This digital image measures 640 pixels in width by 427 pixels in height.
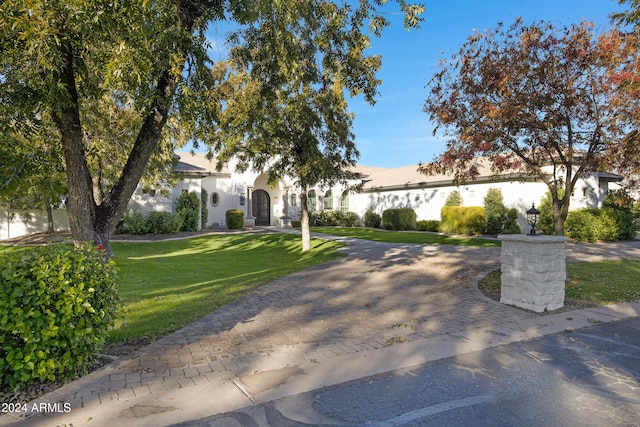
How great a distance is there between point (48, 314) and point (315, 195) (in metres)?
28.7

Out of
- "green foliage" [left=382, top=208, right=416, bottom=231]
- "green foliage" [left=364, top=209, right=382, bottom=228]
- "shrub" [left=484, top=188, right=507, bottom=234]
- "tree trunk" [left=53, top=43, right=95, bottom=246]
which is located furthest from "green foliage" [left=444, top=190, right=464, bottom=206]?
"tree trunk" [left=53, top=43, right=95, bottom=246]

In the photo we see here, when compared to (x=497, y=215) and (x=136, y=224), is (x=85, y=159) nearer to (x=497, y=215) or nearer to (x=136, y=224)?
(x=136, y=224)

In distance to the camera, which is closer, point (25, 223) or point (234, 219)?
point (25, 223)

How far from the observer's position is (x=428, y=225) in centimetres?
2489

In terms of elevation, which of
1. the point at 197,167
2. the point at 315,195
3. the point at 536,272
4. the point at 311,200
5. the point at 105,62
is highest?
the point at 197,167

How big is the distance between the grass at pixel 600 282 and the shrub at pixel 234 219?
701 inches

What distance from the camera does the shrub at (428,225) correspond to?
Answer: 79.8 ft

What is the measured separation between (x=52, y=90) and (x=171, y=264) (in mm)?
8572

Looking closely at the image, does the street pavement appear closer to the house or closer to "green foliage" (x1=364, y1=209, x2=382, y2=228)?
the house

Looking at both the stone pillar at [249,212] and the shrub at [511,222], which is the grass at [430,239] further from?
the stone pillar at [249,212]

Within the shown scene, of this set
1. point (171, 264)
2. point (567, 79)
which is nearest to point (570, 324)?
point (567, 79)

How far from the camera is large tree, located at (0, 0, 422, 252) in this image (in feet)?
14.1

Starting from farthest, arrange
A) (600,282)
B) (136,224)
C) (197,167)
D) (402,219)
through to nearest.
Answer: (197,167)
(402,219)
(136,224)
(600,282)

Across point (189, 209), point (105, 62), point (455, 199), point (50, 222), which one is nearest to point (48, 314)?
point (105, 62)
